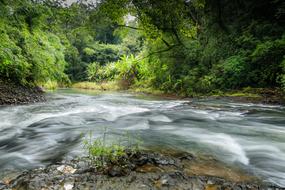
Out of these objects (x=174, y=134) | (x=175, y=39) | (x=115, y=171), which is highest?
(x=175, y=39)

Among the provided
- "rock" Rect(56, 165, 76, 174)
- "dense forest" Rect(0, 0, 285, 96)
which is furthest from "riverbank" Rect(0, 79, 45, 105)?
"rock" Rect(56, 165, 76, 174)

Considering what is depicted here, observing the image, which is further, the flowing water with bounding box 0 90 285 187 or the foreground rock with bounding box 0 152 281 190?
the flowing water with bounding box 0 90 285 187

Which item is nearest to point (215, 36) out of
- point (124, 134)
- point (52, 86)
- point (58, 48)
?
point (58, 48)

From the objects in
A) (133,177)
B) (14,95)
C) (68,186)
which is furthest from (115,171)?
(14,95)

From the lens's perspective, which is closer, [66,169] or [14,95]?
[66,169]

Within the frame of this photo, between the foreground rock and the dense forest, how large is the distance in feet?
18.2

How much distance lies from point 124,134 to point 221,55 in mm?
9159

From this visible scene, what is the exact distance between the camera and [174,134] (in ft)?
16.4

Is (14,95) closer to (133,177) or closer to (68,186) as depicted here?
(68,186)

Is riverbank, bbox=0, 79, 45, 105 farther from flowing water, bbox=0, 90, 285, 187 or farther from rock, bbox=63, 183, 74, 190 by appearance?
rock, bbox=63, 183, 74, 190

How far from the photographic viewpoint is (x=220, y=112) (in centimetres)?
759

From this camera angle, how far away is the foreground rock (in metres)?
2.52

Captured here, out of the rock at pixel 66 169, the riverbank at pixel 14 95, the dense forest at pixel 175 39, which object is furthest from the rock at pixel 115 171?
the riverbank at pixel 14 95

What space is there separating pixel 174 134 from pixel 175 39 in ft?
37.4
